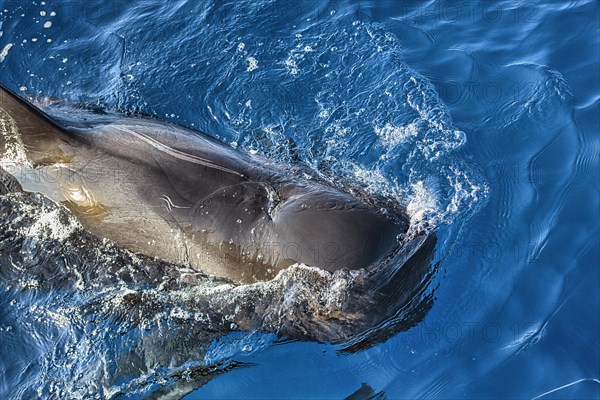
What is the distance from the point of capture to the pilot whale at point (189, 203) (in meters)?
5.06

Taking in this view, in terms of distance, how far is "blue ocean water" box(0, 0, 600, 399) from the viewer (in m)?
5.54

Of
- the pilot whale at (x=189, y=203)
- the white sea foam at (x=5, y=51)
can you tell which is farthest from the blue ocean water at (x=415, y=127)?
the pilot whale at (x=189, y=203)

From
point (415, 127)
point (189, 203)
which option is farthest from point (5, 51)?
point (415, 127)

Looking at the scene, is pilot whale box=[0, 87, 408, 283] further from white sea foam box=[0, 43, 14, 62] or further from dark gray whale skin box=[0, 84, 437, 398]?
white sea foam box=[0, 43, 14, 62]

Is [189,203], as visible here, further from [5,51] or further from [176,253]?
[5,51]

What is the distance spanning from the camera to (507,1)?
9.23 m

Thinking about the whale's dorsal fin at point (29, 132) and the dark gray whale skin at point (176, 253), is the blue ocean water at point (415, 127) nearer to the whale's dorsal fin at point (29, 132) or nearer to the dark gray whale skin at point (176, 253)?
the dark gray whale skin at point (176, 253)

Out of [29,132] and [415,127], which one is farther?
[415,127]

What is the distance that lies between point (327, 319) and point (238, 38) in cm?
401

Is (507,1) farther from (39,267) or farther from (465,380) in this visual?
(39,267)

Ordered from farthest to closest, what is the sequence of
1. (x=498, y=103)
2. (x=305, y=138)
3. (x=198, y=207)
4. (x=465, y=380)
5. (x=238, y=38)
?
(x=238, y=38) → (x=498, y=103) → (x=305, y=138) → (x=465, y=380) → (x=198, y=207)

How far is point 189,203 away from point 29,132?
4.09ft

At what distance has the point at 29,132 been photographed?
5.25 meters

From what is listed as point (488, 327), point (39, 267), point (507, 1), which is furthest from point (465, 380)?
point (507, 1)
